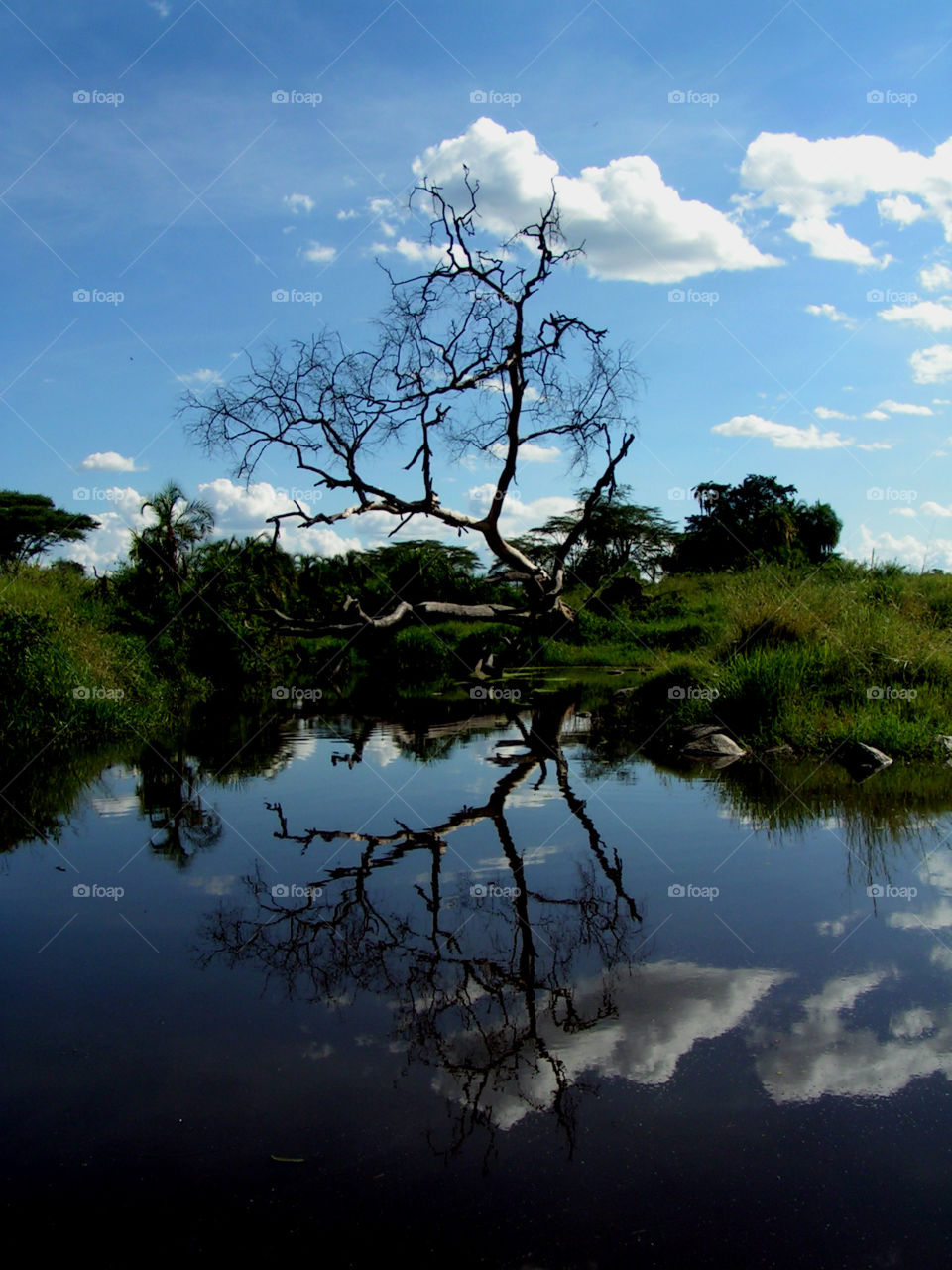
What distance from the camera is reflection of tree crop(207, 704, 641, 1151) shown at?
14.6ft

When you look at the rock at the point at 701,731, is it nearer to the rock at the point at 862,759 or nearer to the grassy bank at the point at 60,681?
the rock at the point at 862,759

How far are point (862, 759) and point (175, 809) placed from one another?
858 centimetres

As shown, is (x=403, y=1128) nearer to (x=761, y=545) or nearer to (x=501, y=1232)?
(x=501, y=1232)

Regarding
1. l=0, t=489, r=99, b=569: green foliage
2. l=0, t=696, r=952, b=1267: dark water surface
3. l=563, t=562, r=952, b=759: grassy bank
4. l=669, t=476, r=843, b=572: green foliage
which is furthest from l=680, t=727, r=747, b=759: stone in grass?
l=0, t=489, r=99, b=569: green foliage

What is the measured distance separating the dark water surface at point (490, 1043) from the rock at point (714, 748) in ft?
12.8

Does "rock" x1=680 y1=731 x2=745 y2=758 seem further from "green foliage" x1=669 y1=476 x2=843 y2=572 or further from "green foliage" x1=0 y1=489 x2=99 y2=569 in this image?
"green foliage" x1=0 y1=489 x2=99 y2=569

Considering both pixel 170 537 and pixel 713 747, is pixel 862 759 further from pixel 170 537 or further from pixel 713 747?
pixel 170 537

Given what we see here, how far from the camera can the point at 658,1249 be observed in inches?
126

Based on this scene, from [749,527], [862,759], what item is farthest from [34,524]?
[862,759]

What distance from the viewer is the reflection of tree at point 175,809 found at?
9.04 meters

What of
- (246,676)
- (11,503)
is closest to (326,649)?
(246,676)

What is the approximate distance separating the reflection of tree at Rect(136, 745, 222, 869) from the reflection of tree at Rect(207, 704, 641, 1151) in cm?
127

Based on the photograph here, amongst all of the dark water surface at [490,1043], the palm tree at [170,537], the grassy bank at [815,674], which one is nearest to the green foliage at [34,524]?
the palm tree at [170,537]

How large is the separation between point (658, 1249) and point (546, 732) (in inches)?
557
